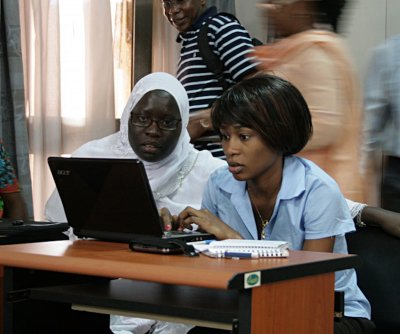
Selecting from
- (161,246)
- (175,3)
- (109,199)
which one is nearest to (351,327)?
(161,246)

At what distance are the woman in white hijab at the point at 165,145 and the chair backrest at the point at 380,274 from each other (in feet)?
2.30

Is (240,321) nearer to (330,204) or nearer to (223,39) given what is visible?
(330,204)

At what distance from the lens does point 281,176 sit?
7.93 feet

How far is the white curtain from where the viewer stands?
4566mm

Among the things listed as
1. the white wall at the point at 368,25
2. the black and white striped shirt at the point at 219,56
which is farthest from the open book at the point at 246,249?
the white wall at the point at 368,25

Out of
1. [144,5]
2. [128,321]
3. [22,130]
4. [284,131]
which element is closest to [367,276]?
[284,131]

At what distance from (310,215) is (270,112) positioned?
297mm

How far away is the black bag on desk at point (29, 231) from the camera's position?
2.47 m

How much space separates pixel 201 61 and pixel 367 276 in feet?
4.01

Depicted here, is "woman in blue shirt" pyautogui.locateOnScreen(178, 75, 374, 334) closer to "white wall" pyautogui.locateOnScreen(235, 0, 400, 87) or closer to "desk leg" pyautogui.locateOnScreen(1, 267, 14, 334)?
"desk leg" pyautogui.locateOnScreen(1, 267, 14, 334)

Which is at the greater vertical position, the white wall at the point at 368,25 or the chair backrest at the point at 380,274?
the white wall at the point at 368,25

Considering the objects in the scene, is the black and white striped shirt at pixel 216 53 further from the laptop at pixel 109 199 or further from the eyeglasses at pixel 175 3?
the laptop at pixel 109 199

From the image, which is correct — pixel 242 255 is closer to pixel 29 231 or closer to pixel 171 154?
pixel 29 231

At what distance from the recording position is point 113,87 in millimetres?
4957
